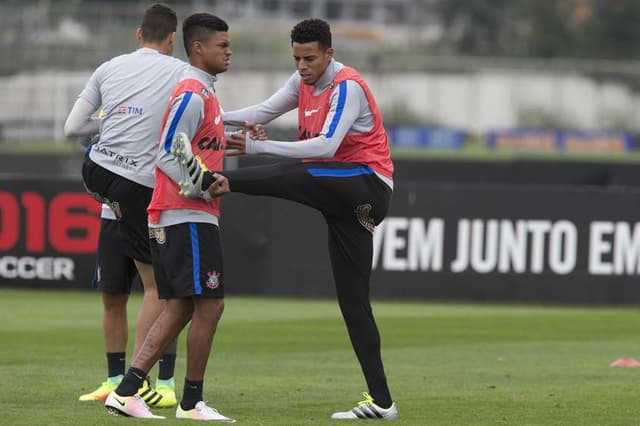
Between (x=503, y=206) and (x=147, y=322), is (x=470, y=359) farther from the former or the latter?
(x=503, y=206)

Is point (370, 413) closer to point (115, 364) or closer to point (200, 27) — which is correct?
point (115, 364)

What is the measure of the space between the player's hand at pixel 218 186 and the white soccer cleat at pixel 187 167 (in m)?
0.03

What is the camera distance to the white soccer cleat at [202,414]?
7.55 meters

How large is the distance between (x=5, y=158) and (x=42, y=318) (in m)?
17.9

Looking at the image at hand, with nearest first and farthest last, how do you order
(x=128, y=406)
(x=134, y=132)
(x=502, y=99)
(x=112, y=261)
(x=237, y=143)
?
1. (x=128, y=406)
2. (x=237, y=143)
3. (x=134, y=132)
4. (x=112, y=261)
5. (x=502, y=99)

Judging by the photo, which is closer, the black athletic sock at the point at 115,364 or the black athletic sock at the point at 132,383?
the black athletic sock at the point at 132,383

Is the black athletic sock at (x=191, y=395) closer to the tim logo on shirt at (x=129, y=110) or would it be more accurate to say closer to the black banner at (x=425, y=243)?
the tim logo on shirt at (x=129, y=110)

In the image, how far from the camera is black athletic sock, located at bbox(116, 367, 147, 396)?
769 centimetres

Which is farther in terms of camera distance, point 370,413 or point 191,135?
point 370,413

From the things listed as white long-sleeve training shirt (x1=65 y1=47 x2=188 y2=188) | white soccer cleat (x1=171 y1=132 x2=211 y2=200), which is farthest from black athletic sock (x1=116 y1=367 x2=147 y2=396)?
white long-sleeve training shirt (x1=65 y1=47 x2=188 y2=188)

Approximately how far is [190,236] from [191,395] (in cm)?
85

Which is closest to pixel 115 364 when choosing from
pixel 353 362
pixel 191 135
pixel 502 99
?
pixel 191 135

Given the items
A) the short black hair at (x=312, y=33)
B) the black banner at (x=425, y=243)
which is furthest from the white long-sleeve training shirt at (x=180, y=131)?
the black banner at (x=425, y=243)

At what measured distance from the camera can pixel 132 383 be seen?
770cm
